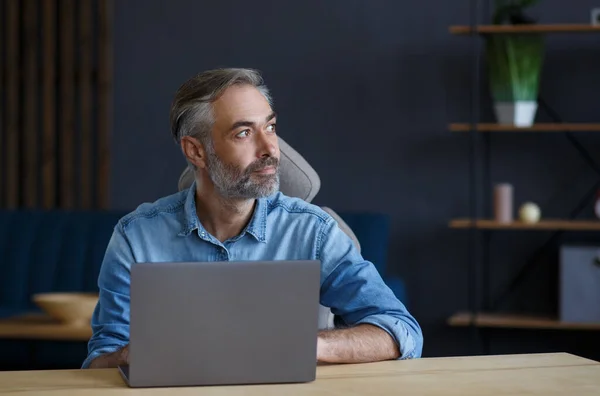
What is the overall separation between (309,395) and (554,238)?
11.4 ft

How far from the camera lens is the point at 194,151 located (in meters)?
2.34

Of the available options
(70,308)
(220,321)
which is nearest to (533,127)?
(70,308)

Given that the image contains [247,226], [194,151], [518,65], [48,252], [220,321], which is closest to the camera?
[220,321]

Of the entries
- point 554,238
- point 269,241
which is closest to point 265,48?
point 554,238

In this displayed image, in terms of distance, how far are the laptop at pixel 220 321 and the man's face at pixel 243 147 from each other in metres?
0.59

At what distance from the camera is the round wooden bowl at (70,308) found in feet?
11.6

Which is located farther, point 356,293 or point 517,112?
point 517,112

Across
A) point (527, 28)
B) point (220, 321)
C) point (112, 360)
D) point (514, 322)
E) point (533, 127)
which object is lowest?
point (514, 322)

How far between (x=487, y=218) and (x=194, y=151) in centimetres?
283

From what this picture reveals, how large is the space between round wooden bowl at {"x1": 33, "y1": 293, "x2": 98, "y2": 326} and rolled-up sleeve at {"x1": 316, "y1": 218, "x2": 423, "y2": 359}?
59.0 inches

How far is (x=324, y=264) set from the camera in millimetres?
2248

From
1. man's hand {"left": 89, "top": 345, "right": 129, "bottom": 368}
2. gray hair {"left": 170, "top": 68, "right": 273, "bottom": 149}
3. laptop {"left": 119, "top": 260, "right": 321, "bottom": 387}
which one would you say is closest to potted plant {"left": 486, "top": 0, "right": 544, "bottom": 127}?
gray hair {"left": 170, "top": 68, "right": 273, "bottom": 149}

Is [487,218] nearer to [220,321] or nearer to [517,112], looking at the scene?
[517,112]

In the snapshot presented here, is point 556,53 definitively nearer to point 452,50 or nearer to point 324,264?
point 452,50
